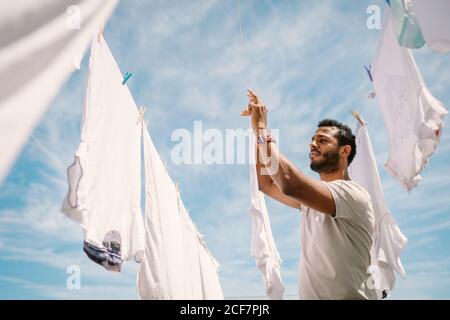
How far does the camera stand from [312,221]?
147 cm

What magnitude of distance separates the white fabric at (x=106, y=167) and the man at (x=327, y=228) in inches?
36.6

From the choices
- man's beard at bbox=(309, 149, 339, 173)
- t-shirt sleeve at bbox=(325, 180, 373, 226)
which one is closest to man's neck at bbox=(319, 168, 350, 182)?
man's beard at bbox=(309, 149, 339, 173)

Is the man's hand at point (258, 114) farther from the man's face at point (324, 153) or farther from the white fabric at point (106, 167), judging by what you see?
the white fabric at point (106, 167)

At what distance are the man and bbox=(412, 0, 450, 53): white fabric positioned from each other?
635 mm

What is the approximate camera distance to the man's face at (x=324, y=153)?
1623mm

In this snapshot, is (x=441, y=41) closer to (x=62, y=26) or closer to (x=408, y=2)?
(x=408, y=2)

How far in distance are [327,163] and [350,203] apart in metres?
0.24

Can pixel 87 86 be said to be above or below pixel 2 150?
above

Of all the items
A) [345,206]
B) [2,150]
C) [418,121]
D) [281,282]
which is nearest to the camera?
[2,150]

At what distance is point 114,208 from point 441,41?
1.72m

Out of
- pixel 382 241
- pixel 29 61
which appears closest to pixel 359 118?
pixel 382 241

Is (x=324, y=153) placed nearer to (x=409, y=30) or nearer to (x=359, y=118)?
(x=409, y=30)

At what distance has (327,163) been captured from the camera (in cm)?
162

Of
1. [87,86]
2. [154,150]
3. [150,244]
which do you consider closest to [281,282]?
[150,244]
